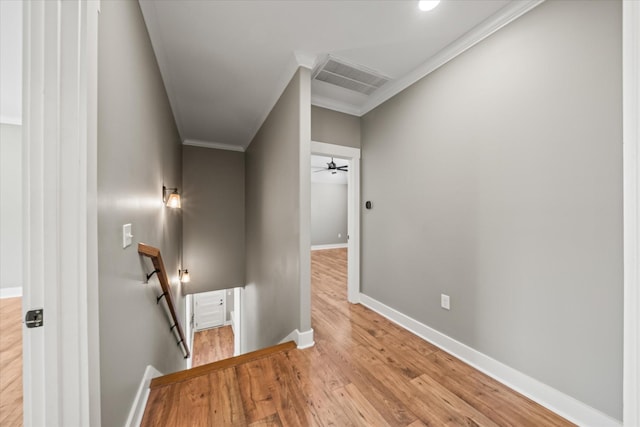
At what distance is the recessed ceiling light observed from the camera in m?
1.57

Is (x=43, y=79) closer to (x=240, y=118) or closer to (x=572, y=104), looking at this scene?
(x=572, y=104)

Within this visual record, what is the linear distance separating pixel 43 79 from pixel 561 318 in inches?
107

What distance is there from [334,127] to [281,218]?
1385 mm

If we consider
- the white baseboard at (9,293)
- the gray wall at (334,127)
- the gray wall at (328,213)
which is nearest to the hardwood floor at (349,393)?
the gray wall at (334,127)

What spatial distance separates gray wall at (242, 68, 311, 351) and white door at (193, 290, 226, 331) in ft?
12.0

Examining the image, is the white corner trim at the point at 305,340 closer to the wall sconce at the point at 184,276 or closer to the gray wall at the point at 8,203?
the wall sconce at the point at 184,276

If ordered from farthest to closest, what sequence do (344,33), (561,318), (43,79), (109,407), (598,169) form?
(344,33)
(561,318)
(598,169)
(109,407)
(43,79)

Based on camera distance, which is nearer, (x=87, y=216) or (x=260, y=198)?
(x=87, y=216)

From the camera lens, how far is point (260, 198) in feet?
12.1

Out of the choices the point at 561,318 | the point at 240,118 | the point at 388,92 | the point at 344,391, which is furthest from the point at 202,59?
the point at 561,318

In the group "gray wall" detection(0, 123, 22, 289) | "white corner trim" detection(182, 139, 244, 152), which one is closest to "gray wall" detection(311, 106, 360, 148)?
"white corner trim" detection(182, 139, 244, 152)

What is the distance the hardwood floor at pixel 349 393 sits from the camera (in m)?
1.34

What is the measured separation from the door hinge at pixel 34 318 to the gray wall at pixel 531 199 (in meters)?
2.43

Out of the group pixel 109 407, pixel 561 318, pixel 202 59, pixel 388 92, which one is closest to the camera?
pixel 109 407
